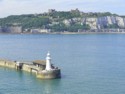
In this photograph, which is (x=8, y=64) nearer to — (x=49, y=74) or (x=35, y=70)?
(x=35, y=70)

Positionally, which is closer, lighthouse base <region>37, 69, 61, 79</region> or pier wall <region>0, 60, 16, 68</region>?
lighthouse base <region>37, 69, 61, 79</region>

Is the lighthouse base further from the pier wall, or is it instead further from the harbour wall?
the pier wall

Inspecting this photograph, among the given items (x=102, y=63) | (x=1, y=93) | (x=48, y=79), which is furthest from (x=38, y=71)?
(x=102, y=63)

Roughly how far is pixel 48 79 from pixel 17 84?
3.09 meters

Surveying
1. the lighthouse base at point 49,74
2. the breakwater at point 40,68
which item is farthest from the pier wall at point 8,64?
the lighthouse base at point 49,74

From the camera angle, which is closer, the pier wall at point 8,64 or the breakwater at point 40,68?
the breakwater at point 40,68

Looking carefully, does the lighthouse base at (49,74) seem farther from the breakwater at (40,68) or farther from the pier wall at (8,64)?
the pier wall at (8,64)

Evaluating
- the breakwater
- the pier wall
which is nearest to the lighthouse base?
the breakwater

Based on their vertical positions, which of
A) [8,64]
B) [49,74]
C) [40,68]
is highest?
[40,68]

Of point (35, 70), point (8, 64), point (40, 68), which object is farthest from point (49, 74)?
point (8, 64)

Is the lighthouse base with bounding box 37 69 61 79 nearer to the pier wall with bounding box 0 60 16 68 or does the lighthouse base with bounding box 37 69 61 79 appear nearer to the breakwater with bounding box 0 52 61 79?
the breakwater with bounding box 0 52 61 79

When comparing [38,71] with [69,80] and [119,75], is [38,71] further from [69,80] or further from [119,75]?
[119,75]

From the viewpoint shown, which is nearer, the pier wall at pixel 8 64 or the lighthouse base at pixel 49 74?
the lighthouse base at pixel 49 74

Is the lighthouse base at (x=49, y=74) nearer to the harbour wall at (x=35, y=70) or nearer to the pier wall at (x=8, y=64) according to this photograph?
the harbour wall at (x=35, y=70)
